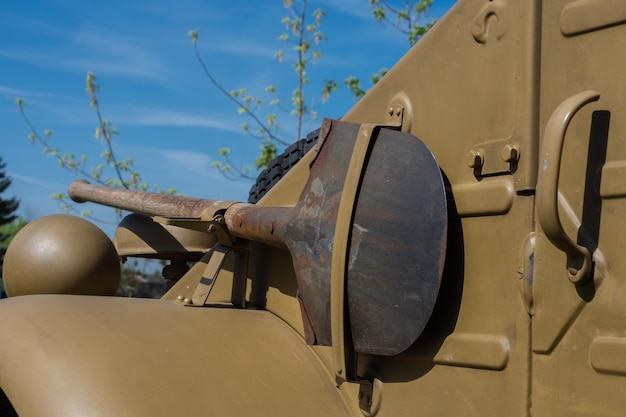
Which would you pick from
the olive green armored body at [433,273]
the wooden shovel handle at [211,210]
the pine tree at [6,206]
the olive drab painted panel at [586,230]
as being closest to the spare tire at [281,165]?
the wooden shovel handle at [211,210]

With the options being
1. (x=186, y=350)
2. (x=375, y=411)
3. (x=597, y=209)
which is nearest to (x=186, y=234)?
(x=186, y=350)

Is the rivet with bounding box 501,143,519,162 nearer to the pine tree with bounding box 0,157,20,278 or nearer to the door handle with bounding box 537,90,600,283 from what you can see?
the door handle with bounding box 537,90,600,283

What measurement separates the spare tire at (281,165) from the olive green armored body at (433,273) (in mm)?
1132

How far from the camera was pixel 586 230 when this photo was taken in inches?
72.0

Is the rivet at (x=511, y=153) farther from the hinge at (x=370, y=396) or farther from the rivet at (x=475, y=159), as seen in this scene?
the hinge at (x=370, y=396)

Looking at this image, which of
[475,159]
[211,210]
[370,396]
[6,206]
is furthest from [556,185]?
[6,206]

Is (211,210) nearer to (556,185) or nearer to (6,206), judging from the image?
(556,185)

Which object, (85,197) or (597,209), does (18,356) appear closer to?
(597,209)

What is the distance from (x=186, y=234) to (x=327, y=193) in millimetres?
1570

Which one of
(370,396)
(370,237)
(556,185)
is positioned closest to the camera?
(556,185)

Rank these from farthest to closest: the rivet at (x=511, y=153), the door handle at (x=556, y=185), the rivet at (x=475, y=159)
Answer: the rivet at (x=475, y=159), the rivet at (x=511, y=153), the door handle at (x=556, y=185)

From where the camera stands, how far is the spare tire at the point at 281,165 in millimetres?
4077

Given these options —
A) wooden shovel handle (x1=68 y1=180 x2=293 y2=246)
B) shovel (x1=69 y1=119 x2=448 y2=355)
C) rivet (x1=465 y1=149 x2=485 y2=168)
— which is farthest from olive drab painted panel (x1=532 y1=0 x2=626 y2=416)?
wooden shovel handle (x1=68 y1=180 x2=293 y2=246)

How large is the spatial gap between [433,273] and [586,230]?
43 cm
